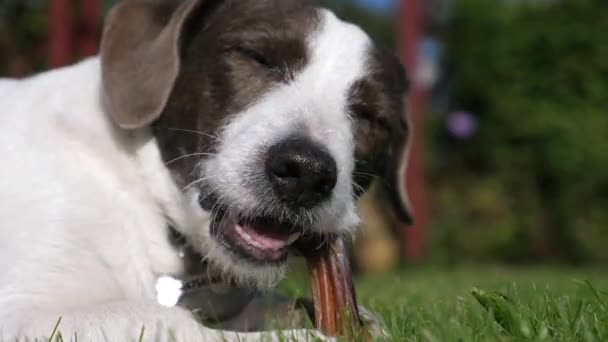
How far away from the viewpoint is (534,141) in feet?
39.2

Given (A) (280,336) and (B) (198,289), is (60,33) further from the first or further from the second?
(A) (280,336)

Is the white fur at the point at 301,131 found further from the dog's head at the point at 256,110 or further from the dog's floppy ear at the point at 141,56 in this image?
the dog's floppy ear at the point at 141,56

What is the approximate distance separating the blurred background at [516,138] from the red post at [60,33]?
1.60 metres

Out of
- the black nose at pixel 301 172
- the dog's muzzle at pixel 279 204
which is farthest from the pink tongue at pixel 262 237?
the black nose at pixel 301 172

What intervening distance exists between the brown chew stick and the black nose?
0.25m

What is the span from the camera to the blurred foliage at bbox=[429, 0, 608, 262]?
459 inches

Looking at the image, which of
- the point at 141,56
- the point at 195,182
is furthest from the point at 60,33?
the point at 195,182

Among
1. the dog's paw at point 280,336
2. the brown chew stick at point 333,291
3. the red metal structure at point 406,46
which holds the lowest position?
the dog's paw at point 280,336

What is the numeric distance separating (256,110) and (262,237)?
0.53m

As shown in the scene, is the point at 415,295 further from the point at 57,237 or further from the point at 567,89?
the point at 567,89

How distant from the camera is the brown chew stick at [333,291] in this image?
9.82ft

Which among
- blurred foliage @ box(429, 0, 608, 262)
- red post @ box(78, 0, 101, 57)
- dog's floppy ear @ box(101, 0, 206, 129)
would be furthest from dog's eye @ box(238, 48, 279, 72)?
blurred foliage @ box(429, 0, 608, 262)

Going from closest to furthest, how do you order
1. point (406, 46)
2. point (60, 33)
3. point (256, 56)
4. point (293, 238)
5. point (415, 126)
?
point (293, 238), point (256, 56), point (60, 33), point (415, 126), point (406, 46)

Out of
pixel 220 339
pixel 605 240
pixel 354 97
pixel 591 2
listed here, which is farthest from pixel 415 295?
pixel 591 2
